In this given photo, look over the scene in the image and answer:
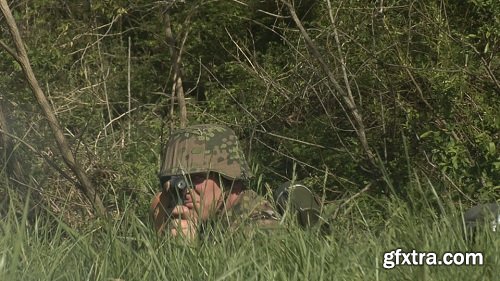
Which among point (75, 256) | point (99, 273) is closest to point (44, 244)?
point (75, 256)

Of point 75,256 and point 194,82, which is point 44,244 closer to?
point 75,256

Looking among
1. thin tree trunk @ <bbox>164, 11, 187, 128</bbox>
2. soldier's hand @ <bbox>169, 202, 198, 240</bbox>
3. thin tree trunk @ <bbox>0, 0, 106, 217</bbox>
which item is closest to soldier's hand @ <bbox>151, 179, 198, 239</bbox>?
soldier's hand @ <bbox>169, 202, 198, 240</bbox>

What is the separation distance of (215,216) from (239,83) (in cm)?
345

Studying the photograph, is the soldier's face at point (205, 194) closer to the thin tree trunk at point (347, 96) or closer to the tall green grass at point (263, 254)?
the tall green grass at point (263, 254)

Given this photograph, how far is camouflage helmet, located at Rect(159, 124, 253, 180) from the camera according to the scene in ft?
13.5

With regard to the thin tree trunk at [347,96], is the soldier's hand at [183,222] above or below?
above

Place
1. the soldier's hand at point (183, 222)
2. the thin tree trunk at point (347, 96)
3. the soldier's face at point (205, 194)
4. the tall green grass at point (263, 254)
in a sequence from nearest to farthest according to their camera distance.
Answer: the tall green grass at point (263, 254), the soldier's hand at point (183, 222), the soldier's face at point (205, 194), the thin tree trunk at point (347, 96)

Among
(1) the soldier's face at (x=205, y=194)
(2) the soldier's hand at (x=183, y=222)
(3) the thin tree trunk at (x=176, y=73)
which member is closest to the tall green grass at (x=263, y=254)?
(2) the soldier's hand at (x=183, y=222)

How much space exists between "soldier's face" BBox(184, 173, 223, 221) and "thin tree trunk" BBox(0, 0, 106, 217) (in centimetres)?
109

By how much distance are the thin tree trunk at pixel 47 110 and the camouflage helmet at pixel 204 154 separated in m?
0.96

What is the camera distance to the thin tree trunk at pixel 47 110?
16.6 ft

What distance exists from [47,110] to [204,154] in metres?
1.43

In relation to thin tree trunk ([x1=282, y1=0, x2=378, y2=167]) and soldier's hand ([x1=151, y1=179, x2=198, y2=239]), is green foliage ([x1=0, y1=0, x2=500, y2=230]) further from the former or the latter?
soldier's hand ([x1=151, y1=179, x2=198, y2=239])

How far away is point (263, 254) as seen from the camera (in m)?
3.21
